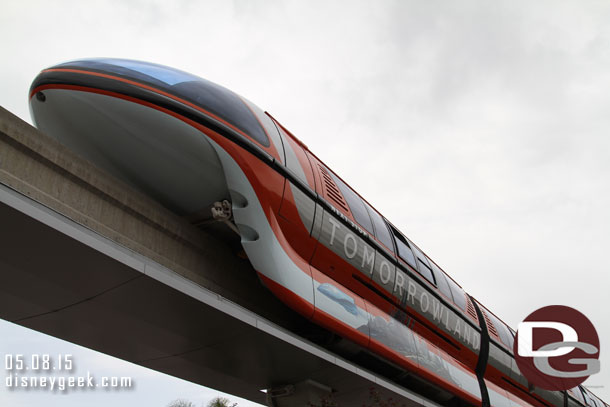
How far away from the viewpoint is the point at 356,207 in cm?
804

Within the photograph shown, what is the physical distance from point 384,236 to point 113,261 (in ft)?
16.3

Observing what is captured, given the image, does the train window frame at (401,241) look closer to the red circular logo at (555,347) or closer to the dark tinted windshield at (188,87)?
the dark tinted windshield at (188,87)

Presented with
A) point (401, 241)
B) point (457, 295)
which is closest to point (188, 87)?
point (401, 241)

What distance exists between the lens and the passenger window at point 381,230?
8297 mm

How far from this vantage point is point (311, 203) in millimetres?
6660

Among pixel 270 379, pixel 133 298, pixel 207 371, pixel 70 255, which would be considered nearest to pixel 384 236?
pixel 270 379

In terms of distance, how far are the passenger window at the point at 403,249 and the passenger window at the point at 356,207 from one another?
980 mm

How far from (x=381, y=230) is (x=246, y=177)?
3306 mm

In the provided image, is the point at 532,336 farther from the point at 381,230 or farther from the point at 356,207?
the point at 356,207

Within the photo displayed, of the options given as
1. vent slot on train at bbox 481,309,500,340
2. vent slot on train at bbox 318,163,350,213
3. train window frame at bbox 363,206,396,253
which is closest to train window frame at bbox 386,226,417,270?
train window frame at bbox 363,206,396,253

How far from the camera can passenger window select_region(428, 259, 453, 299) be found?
10312 millimetres

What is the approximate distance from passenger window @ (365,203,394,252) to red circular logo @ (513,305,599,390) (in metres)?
5.26

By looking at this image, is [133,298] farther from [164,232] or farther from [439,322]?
[439,322]

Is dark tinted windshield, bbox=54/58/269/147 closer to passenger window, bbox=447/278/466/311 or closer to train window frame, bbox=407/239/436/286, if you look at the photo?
train window frame, bbox=407/239/436/286
